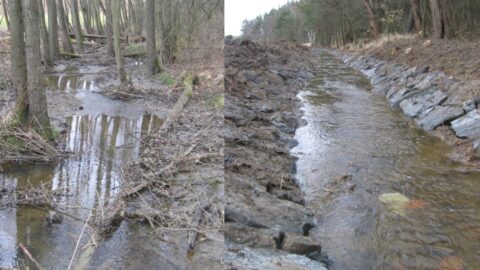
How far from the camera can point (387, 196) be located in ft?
18.1

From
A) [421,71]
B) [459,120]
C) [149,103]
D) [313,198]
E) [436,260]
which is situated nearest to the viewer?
[436,260]

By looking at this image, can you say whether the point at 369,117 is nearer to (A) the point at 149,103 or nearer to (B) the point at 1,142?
(A) the point at 149,103

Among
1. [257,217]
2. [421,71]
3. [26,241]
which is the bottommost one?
[26,241]

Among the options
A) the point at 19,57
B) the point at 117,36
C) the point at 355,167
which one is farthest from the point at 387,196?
the point at 117,36

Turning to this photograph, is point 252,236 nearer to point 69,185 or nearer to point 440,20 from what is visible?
point 69,185

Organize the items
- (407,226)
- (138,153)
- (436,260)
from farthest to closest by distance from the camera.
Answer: (138,153), (407,226), (436,260)

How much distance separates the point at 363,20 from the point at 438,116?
97.0ft

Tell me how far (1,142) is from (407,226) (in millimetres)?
5846

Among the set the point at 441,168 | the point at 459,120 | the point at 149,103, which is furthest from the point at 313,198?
the point at 149,103

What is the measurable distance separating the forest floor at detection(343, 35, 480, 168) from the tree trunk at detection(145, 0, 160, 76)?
858 centimetres

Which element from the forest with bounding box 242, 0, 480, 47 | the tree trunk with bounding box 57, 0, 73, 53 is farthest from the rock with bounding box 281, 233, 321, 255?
the tree trunk with bounding box 57, 0, 73, 53

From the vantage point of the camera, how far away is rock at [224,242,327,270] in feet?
10.6

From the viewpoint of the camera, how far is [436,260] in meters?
4.09

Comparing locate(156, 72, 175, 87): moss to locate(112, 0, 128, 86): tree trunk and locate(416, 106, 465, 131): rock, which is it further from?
locate(416, 106, 465, 131): rock
